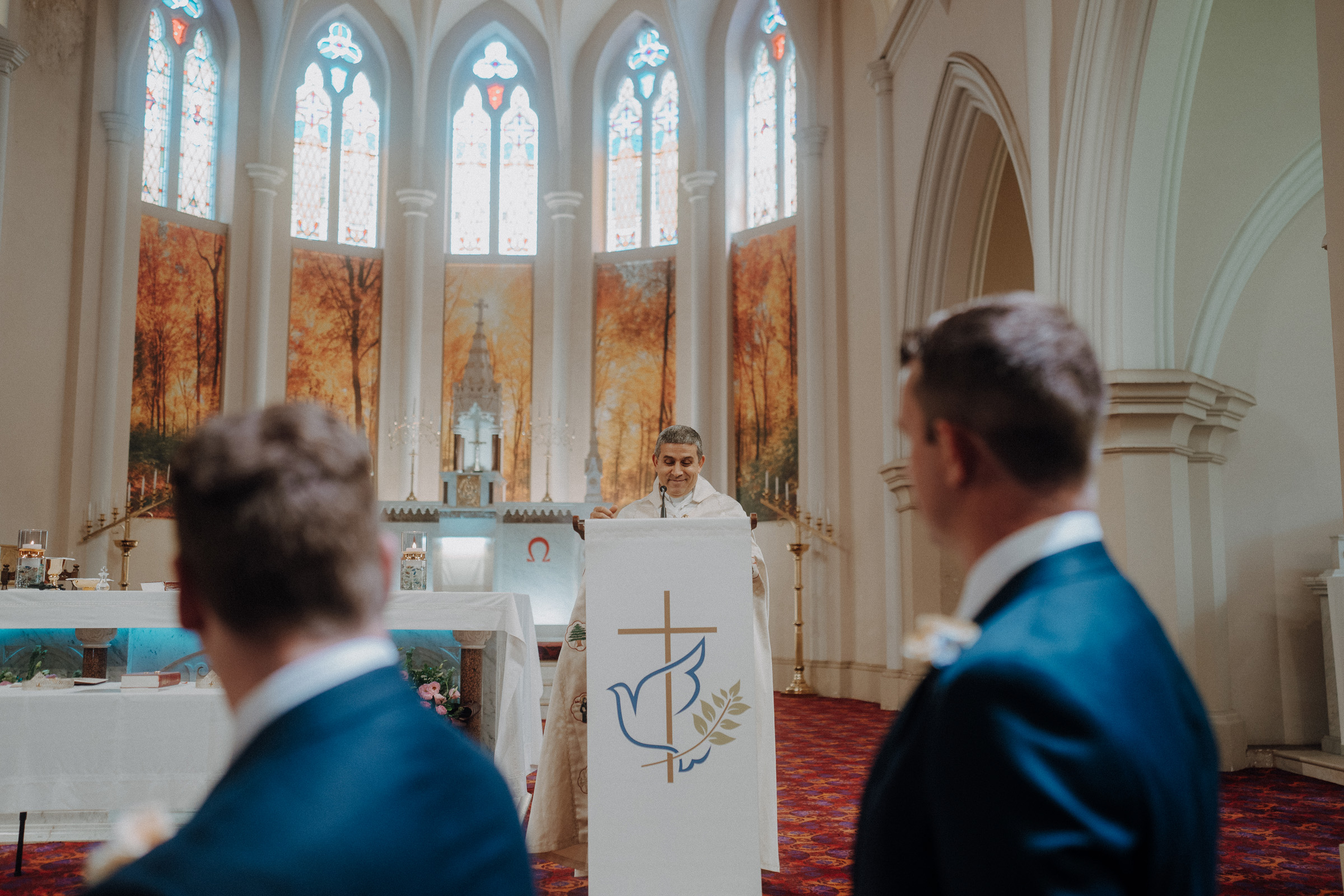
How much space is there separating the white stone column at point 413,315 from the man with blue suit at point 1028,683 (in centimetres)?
1347

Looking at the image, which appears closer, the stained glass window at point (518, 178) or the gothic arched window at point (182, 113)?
the gothic arched window at point (182, 113)

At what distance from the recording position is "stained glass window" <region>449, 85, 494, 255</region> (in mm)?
15109

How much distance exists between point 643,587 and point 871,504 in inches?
309

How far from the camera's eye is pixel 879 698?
35.6 ft

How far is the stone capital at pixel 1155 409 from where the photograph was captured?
6.32 metres

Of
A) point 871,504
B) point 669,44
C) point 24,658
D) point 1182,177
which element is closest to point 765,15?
point 669,44

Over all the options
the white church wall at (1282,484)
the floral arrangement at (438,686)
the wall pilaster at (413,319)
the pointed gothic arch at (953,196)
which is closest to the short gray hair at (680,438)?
the floral arrangement at (438,686)

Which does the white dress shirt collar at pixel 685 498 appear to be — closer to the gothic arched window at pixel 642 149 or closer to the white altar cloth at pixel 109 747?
the white altar cloth at pixel 109 747

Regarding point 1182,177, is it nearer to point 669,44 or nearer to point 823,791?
point 823,791

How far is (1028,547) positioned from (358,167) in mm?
15033

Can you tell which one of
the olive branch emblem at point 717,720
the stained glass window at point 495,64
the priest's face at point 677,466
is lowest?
the olive branch emblem at point 717,720

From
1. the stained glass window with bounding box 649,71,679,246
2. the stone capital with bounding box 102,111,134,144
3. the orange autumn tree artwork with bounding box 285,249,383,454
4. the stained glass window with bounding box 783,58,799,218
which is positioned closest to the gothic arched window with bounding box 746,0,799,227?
the stained glass window with bounding box 783,58,799,218

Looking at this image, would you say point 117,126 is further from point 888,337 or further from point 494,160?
point 888,337

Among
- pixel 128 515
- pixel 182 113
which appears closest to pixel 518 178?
pixel 182 113
